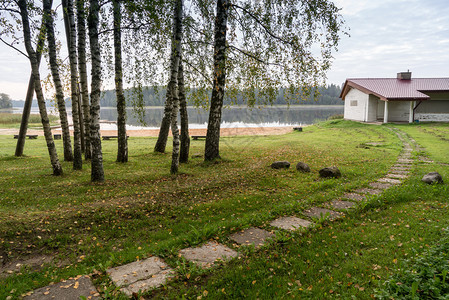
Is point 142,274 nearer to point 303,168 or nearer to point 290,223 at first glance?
point 290,223

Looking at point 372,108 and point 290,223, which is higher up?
point 372,108

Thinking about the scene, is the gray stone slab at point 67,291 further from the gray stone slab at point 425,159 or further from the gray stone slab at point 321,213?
the gray stone slab at point 425,159

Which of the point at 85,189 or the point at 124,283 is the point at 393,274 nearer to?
the point at 124,283

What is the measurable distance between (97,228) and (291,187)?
5.33 meters

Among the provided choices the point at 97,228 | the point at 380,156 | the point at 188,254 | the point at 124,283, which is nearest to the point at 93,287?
the point at 124,283

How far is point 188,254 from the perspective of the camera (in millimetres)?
4430

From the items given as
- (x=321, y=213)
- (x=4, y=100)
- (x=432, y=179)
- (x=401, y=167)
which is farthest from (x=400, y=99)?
(x=4, y=100)

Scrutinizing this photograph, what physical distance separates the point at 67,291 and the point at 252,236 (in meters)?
2.94

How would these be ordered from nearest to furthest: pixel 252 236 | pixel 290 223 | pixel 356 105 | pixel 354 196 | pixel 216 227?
1. pixel 252 236
2. pixel 216 227
3. pixel 290 223
4. pixel 354 196
5. pixel 356 105

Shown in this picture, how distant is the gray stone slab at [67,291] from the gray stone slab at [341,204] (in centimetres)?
515

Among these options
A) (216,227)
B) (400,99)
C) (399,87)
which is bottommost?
(216,227)

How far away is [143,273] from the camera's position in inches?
153

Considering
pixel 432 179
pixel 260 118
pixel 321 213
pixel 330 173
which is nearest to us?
pixel 321 213

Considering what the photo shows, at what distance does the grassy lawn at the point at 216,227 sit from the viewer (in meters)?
3.70
